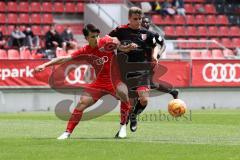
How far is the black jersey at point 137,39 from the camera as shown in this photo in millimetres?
14031

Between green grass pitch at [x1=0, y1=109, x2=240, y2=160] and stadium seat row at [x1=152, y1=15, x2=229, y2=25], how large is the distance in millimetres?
15900

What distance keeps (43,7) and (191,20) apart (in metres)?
7.19

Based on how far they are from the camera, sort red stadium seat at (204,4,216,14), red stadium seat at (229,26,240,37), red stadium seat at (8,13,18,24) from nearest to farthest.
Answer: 1. red stadium seat at (8,13,18,24)
2. red stadium seat at (229,26,240,37)
3. red stadium seat at (204,4,216,14)

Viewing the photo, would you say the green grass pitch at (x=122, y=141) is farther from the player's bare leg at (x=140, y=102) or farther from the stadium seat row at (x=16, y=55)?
the stadium seat row at (x=16, y=55)

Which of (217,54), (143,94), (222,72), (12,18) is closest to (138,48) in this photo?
Result: (143,94)

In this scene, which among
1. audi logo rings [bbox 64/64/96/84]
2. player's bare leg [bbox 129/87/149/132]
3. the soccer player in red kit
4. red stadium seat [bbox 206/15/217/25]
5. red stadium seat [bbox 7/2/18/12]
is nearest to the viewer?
the soccer player in red kit

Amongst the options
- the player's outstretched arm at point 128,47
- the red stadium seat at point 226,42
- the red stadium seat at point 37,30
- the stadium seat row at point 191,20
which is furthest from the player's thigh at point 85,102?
the red stadium seat at point 226,42

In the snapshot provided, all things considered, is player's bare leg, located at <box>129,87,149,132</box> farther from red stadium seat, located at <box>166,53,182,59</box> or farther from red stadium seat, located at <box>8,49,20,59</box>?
red stadium seat, located at <box>166,53,182,59</box>

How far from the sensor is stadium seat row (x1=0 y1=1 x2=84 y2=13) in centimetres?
3231

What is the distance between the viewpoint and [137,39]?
1421 cm

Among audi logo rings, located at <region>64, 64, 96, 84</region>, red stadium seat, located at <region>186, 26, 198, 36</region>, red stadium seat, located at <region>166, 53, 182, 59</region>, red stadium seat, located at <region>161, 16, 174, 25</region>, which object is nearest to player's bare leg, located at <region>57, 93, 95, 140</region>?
audi logo rings, located at <region>64, 64, 96, 84</region>

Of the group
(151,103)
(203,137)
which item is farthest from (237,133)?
(151,103)

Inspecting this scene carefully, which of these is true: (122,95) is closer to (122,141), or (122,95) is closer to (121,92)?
(121,92)

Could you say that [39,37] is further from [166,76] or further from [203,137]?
[203,137]
